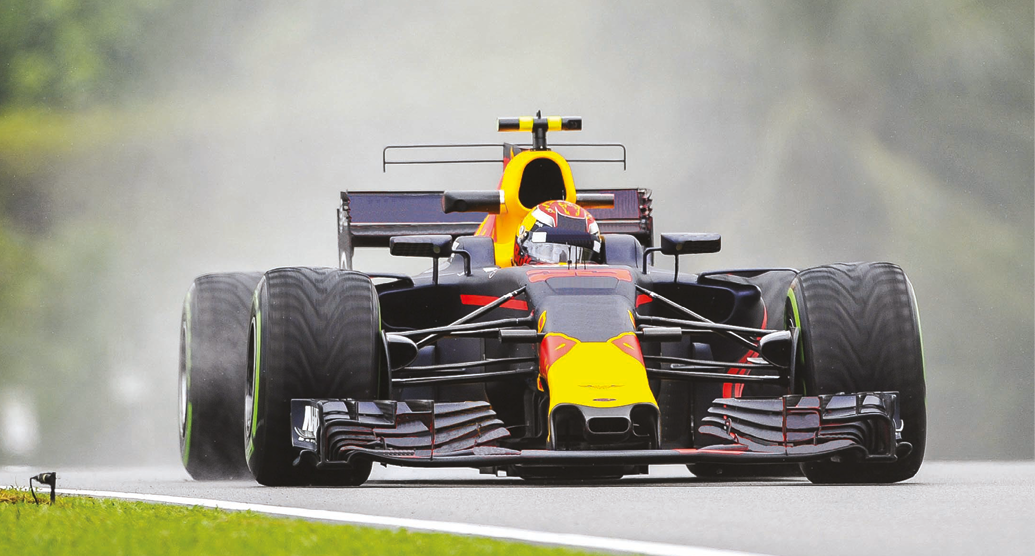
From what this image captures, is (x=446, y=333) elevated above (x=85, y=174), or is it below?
below

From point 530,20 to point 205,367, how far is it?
15.7 metres

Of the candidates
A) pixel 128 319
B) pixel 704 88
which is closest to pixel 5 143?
pixel 128 319

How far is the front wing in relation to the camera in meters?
6.24

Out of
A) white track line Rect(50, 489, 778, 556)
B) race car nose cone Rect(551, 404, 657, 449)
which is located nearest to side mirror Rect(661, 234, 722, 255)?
race car nose cone Rect(551, 404, 657, 449)

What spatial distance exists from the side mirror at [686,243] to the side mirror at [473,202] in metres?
1.40

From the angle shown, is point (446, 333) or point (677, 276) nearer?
point (446, 333)

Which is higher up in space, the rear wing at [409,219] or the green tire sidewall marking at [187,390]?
the rear wing at [409,219]

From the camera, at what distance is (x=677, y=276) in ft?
28.1

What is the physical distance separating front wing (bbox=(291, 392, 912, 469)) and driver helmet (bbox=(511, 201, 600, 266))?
1.99 meters

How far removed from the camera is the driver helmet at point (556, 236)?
8.66m

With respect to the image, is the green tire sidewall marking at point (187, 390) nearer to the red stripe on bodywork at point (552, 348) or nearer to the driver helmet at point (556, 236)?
the driver helmet at point (556, 236)

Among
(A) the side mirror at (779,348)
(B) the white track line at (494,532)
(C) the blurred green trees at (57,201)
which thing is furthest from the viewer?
(C) the blurred green trees at (57,201)

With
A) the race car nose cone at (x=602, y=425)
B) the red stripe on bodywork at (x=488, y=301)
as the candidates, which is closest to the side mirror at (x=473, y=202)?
the red stripe on bodywork at (x=488, y=301)

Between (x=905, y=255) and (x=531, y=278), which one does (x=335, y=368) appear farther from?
(x=905, y=255)
